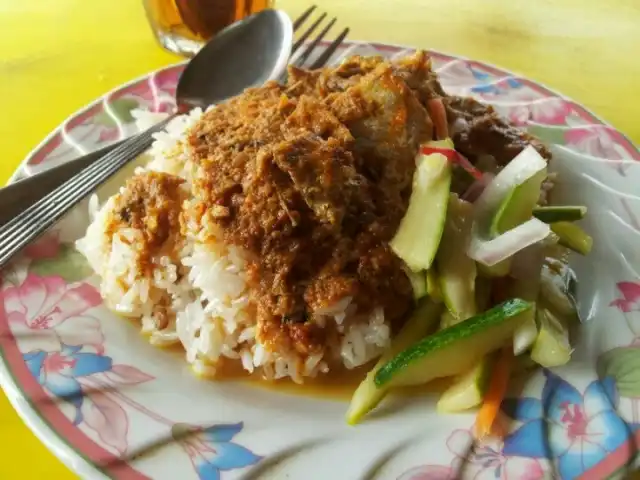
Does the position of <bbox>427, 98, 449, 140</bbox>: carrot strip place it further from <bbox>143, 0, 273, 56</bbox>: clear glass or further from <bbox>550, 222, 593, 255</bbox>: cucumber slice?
<bbox>143, 0, 273, 56</bbox>: clear glass

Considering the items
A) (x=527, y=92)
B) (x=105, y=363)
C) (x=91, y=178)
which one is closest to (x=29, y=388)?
(x=105, y=363)

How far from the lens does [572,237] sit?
1.86 m

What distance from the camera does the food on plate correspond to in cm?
159

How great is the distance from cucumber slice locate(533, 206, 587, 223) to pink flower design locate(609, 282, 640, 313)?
0.21 meters

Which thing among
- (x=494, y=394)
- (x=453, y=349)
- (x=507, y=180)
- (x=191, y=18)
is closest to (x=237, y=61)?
(x=191, y=18)

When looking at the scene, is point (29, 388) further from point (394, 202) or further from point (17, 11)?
point (17, 11)

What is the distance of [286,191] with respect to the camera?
1.65 m

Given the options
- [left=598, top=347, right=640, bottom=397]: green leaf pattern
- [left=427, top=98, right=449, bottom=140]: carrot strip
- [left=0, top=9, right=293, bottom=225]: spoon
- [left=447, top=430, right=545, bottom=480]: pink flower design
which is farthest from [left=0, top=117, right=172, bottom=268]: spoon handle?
[left=598, top=347, right=640, bottom=397]: green leaf pattern

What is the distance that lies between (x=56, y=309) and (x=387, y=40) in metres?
2.13

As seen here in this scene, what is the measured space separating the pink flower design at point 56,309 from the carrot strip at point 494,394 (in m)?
0.87

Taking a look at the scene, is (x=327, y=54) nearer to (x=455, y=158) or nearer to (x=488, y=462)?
(x=455, y=158)

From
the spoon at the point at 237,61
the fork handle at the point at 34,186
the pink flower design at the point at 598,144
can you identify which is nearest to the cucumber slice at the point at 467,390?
the pink flower design at the point at 598,144

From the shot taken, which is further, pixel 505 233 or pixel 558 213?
pixel 558 213

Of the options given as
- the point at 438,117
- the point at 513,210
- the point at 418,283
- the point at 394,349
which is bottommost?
the point at 394,349
